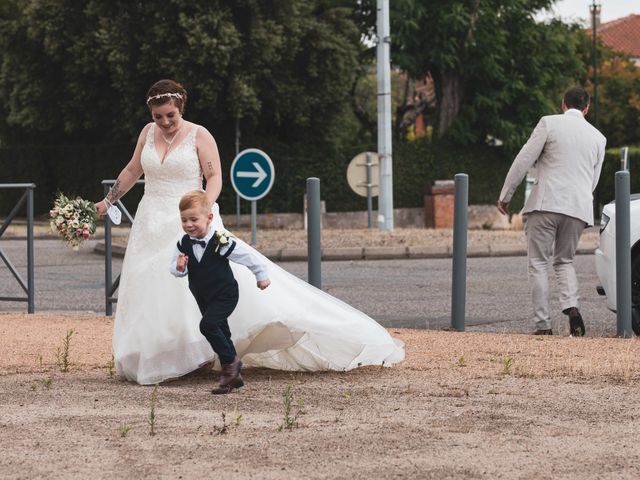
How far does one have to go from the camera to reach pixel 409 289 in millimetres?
14445

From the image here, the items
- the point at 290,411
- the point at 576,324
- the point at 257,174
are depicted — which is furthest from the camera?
the point at 257,174

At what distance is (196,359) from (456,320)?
11.1 ft

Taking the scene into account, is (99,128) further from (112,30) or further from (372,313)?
(372,313)

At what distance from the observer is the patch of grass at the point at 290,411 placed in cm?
586

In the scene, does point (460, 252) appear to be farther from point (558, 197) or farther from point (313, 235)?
point (313, 235)

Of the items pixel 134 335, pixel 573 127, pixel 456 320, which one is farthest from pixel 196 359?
pixel 573 127

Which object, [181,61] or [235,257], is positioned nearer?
[235,257]

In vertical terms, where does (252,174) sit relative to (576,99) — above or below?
below

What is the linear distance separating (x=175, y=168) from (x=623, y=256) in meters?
3.61

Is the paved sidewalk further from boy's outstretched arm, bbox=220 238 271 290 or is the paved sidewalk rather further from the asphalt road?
boy's outstretched arm, bbox=220 238 271 290

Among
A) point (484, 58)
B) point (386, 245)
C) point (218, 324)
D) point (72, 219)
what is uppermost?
point (484, 58)

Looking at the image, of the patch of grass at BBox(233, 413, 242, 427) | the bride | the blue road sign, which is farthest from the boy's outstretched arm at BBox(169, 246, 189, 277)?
the blue road sign

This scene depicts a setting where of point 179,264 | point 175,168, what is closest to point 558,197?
point 175,168

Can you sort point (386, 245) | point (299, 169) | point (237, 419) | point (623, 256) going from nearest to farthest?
point (237, 419), point (623, 256), point (386, 245), point (299, 169)
